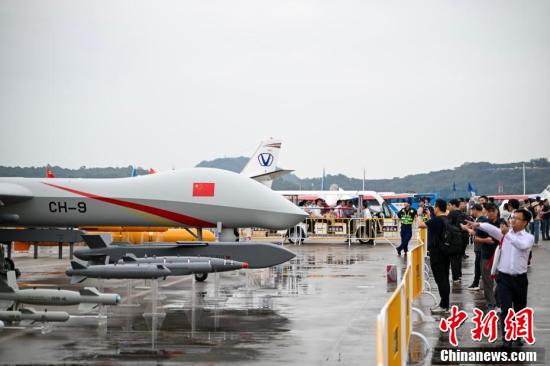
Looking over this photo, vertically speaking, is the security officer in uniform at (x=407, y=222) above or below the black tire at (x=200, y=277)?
above

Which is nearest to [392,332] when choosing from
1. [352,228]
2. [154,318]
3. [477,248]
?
[154,318]

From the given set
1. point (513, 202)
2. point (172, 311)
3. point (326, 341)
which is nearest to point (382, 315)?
point (326, 341)

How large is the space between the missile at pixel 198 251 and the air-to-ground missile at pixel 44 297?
5269mm

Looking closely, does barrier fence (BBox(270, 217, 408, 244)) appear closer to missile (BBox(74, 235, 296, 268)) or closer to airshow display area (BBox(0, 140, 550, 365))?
airshow display area (BBox(0, 140, 550, 365))

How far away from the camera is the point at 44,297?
13.9 metres

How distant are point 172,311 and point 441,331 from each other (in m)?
5.55

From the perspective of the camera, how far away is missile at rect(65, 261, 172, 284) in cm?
1584

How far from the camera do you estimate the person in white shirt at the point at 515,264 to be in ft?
35.7

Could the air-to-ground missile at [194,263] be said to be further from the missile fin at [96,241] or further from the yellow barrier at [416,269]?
the yellow barrier at [416,269]

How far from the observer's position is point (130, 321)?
46.6ft

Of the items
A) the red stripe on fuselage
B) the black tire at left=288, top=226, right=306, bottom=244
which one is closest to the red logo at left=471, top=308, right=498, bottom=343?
the red stripe on fuselage

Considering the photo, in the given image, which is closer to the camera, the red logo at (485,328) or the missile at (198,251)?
the red logo at (485,328)

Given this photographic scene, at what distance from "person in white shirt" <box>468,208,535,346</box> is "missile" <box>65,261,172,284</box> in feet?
23.8

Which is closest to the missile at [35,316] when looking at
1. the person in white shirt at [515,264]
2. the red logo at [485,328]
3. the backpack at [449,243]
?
the red logo at [485,328]
